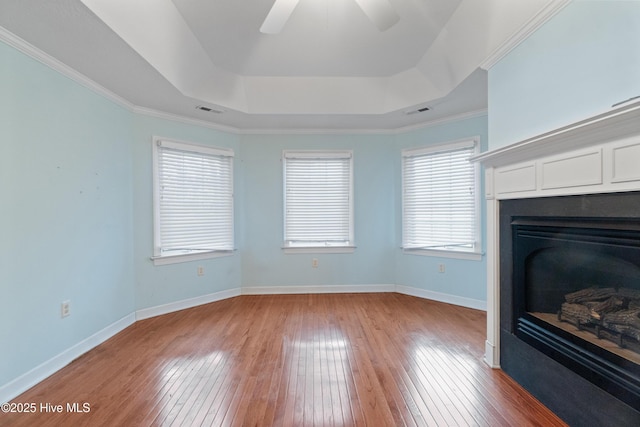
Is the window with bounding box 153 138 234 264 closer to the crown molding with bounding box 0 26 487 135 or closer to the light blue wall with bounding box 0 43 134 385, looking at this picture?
the crown molding with bounding box 0 26 487 135

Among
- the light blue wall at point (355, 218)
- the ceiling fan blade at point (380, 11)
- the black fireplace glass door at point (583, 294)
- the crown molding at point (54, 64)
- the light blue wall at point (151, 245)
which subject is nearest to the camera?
the black fireplace glass door at point (583, 294)

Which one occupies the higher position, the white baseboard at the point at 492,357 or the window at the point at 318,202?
the window at the point at 318,202

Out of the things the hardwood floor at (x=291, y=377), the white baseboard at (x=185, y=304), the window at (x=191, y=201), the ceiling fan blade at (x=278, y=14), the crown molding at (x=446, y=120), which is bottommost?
the hardwood floor at (x=291, y=377)

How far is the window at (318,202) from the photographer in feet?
13.6

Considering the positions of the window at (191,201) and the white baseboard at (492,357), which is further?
the window at (191,201)

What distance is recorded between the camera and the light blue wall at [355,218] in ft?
13.5

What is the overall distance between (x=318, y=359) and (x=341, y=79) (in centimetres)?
305

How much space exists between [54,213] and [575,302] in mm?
3834

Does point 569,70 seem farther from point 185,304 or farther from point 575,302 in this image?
point 185,304

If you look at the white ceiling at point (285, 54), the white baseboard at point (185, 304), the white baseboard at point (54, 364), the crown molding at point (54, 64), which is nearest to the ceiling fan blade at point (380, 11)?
the white ceiling at point (285, 54)

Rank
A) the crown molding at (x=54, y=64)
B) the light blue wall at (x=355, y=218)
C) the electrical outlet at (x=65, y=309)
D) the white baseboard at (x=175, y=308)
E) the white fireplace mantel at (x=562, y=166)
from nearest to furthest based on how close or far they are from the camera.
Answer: the white fireplace mantel at (x=562, y=166) → the crown molding at (x=54, y=64) → the white baseboard at (x=175, y=308) → the electrical outlet at (x=65, y=309) → the light blue wall at (x=355, y=218)

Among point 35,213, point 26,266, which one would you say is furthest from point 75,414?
point 35,213

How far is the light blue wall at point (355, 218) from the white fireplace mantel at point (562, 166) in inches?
78.4

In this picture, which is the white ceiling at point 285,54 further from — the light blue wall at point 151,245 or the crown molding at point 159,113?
the light blue wall at point 151,245
